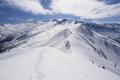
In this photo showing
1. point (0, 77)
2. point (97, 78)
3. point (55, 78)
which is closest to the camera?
point (0, 77)

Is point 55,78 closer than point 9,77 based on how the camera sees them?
No

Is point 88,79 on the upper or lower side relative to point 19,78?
lower

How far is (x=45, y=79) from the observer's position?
45.3 ft

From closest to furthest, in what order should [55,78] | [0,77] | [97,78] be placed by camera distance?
[0,77] < [55,78] < [97,78]

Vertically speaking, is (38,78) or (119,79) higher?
(38,78)

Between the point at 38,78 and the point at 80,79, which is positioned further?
the point at 80,79

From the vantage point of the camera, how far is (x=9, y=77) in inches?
547

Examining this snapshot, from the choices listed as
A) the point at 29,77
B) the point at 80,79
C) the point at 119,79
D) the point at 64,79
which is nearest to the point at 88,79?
the point at 80,79

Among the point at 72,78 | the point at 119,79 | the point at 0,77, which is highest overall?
the point at 0,77

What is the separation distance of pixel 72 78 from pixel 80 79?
2.18ft

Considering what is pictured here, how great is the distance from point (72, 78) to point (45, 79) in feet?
8.83

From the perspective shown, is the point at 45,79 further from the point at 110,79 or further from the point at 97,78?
the point at 110,79

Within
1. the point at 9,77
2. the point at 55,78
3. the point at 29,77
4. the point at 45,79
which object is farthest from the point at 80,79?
the point at 9,77

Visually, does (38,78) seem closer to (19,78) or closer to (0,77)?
(19,78)
